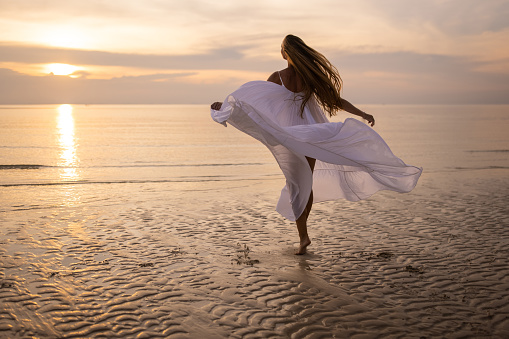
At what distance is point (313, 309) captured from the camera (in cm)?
408

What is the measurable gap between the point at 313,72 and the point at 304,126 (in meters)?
0.65

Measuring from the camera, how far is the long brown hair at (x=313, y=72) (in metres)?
5.45

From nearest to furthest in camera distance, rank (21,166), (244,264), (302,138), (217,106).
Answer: (244,264) < (302,138) < (217,106) < (21,166)

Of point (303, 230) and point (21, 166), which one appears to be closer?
point (303, 230)

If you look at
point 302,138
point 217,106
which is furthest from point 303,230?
point 217,106

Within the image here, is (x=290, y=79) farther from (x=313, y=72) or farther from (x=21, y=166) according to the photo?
(x=21, y=166)

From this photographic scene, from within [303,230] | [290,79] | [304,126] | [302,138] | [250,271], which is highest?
[290,79]

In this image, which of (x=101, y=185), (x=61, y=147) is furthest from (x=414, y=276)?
(x=61, y=147)

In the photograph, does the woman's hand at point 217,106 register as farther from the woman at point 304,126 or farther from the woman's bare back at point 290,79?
the woman's bare back at point 290,79

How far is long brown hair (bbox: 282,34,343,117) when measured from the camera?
5.45 metres

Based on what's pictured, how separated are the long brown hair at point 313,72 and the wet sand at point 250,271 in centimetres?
195

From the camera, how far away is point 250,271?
199 inches

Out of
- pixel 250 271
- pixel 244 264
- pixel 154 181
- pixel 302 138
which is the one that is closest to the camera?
pixel 250 271

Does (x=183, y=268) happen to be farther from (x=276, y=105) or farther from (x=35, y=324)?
(x=276, y=105)
